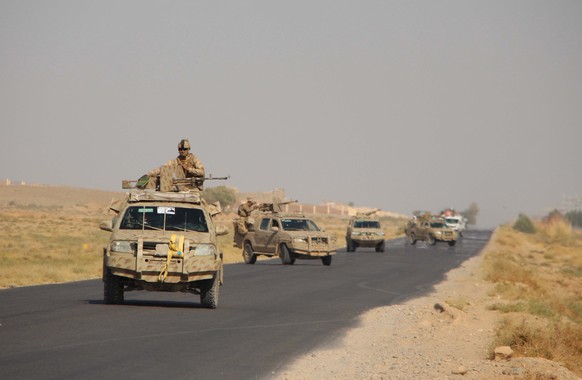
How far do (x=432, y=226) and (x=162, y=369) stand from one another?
61469 millimetres

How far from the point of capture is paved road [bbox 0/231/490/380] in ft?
38.8

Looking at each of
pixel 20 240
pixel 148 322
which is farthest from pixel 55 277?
pixel 20 240

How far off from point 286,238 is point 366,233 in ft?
58.5

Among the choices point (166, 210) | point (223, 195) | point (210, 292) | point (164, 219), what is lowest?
point (210, 292)

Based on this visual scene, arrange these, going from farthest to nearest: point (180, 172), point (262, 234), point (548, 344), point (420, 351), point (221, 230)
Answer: point (262, 234) < point (180, 172) < point (221, 230) < point (420, 351) < point (548, 344)

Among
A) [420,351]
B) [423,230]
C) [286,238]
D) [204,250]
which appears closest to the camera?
[420,351]

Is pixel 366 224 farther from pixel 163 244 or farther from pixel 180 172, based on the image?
pixel 163 244

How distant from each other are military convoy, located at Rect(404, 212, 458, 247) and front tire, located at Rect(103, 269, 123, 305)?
53125mm

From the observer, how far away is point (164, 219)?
19.5m

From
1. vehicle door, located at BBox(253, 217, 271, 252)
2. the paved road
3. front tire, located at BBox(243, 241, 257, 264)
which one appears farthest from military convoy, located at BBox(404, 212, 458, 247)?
the paved road

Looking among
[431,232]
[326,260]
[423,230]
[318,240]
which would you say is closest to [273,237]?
[318,240]

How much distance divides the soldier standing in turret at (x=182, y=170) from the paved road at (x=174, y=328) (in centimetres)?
226

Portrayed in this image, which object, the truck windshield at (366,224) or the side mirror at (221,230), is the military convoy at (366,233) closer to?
the truck windshield at (366,224)

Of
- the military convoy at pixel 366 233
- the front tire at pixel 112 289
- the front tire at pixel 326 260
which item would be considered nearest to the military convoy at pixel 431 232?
the military convoy at pixel 366 233
